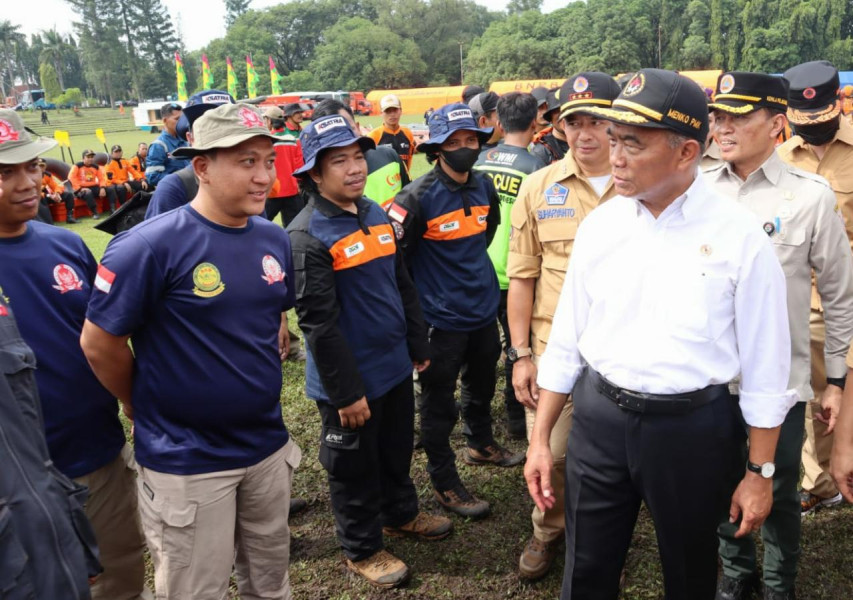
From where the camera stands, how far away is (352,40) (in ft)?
265

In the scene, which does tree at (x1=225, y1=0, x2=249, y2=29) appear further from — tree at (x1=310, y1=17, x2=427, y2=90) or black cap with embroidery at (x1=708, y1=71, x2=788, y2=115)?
black cap with embroidery at (x1=708, y1=71, x2=788, y2=115)

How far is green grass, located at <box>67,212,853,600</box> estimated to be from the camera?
322 cm

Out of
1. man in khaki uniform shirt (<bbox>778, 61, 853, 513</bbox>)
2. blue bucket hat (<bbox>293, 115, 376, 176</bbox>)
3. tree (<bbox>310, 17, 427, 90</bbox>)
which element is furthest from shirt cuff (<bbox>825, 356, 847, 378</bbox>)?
tree (<bbox>310, 17, 427, 90</bbox>)

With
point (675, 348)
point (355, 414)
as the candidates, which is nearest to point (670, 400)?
point (675, 348)

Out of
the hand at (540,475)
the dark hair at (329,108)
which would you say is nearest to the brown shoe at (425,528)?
the hand at (540,475)

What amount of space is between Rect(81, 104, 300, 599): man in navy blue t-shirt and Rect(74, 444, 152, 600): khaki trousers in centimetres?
37

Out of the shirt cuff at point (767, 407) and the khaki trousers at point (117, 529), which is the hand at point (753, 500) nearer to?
the shirt cuff at point (767, 407)

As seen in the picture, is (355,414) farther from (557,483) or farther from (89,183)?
(89,183)

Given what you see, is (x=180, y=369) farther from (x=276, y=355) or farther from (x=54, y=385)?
(x=54, y=385)

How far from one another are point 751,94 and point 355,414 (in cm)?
225

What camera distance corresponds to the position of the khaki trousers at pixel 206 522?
2.30 m

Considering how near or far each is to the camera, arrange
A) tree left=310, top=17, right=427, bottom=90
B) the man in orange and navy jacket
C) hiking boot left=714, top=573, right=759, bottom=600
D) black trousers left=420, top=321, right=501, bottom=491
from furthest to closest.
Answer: tree left=310, top=17, right=427, bottom=90 → the man in orange and navy jacket → black trousers left=420, top=321, right=501, bottom=491 → hiking boot left=714, top=573, right=759, bottom=600

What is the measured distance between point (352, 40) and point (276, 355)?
85.1 metres

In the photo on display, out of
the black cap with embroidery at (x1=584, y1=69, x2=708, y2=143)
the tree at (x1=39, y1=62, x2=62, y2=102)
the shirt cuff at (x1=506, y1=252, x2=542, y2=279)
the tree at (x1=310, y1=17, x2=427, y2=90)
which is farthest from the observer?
the tree at (x1=310, y1=17, x2=427, y2=90)
